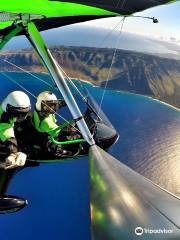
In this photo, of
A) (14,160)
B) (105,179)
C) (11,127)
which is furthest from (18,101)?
(105,179)

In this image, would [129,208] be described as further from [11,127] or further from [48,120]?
[48,120]

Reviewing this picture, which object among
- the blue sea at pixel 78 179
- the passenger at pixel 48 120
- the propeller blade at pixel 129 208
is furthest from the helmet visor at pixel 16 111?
the blue sea at pixel 78 179

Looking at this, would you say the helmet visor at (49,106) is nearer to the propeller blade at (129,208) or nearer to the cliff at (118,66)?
the propeller blade at (129,208)

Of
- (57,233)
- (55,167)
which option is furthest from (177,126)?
(57,233)

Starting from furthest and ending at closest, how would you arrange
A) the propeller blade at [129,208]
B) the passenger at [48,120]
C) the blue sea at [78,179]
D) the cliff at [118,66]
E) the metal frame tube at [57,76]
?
the cliff at [118,66] → the blue sea at [78,179] → the passenger at [48,120] → the metal frame tube at [57,76] → the propeller blade at [129,208]

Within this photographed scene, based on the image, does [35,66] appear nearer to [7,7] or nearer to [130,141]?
[130,141]

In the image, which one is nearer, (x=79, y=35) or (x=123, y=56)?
(x=123, y=56)
